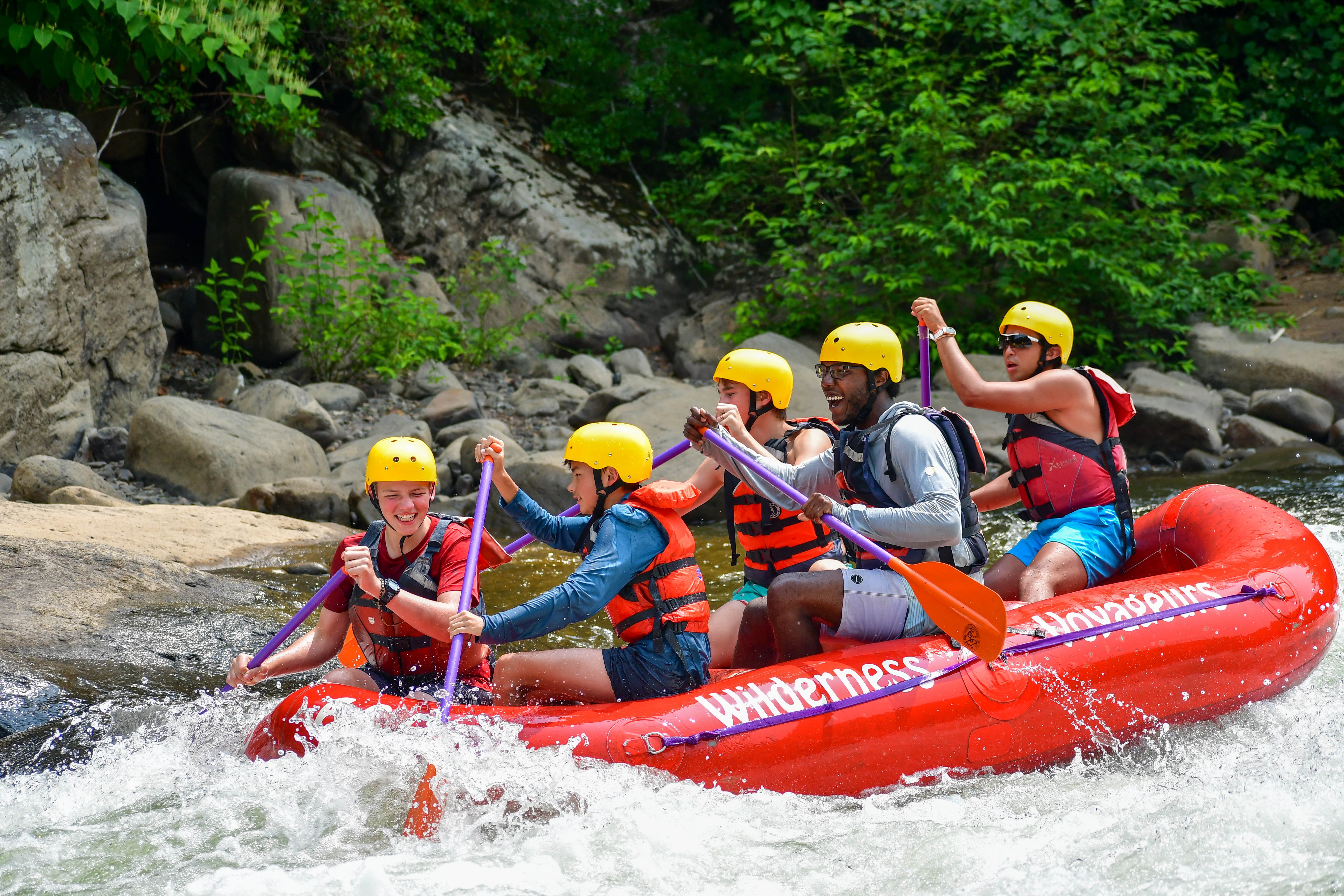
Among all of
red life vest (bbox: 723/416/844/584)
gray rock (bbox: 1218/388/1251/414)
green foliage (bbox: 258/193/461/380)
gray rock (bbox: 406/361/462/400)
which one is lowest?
gray rock (bbox: 406/361/462/400)

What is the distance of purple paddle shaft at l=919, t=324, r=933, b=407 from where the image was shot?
427cm

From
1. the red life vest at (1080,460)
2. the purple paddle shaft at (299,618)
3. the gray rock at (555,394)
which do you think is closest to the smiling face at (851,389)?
the red life vest at (1080,460)

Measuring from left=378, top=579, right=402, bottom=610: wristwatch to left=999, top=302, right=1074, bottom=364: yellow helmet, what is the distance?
2.38 meters

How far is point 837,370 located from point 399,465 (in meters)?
1.41

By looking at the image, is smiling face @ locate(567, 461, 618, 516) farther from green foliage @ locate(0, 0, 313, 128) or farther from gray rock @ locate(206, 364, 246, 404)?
gray rock @ locate(206, 364, 246, 404)

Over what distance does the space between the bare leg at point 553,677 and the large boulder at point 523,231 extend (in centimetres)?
794

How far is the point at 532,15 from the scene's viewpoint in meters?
12.7

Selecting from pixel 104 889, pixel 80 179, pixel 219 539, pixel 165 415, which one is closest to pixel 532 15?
pixel 80 179

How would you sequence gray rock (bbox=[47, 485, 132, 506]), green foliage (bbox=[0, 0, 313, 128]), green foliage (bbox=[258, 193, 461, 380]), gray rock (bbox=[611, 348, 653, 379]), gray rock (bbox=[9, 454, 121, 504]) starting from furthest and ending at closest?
gray rock (bbox=[611, 348, 653, 379]), green foliage (bbox=[258, 193, 461, 380]), green foliage (bbox=[0, 0, 313, 128]), gray rock (bbox=[9, 454, 121, 504]), gray rock (bbox=[47, 485, 132, 506])

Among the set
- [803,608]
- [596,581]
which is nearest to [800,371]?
[803,608]

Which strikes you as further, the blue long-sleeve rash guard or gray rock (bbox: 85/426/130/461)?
gray rock (bbox: 85/426/130/461)

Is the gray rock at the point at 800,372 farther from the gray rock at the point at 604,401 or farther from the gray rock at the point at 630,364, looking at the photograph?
the gray rock at the point at 604,401

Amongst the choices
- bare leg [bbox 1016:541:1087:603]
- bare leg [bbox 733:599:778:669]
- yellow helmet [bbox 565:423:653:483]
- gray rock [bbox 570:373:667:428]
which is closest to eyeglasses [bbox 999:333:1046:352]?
bare leg [bbox 1016:541:1087:603]

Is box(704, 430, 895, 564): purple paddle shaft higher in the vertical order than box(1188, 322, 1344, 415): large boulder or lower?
higher
